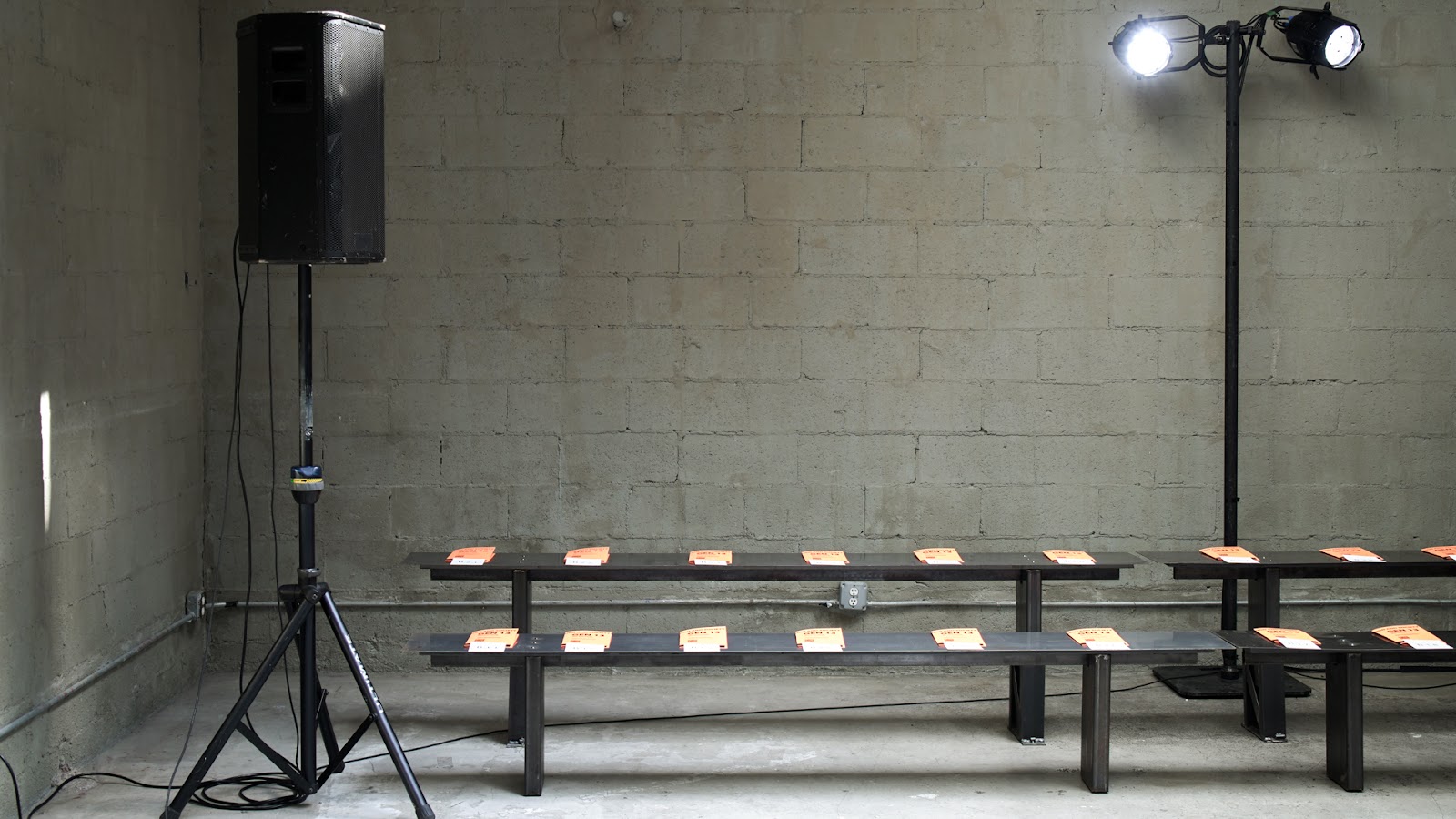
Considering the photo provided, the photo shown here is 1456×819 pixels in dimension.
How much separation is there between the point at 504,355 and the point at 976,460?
1.71 meters

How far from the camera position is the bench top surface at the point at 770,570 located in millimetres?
4055

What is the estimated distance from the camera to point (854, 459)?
15.9 ft

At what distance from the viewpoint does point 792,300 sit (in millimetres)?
4793

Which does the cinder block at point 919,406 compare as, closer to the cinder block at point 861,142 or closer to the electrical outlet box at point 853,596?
the electrical outlet box at point 853,596

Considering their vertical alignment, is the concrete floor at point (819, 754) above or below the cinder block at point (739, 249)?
below

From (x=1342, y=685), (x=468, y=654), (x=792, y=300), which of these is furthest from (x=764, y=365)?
(x=1342, y=685)

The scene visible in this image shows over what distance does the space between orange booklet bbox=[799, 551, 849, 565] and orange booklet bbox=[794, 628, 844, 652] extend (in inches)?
16.1

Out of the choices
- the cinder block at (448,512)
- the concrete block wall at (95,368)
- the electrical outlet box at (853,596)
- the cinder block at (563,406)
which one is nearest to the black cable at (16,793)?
the concrete block wall at (95,368)

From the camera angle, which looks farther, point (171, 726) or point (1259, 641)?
point (171, 726)

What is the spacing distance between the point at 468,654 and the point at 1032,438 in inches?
89.6

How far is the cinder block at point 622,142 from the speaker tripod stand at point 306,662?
1.49 m

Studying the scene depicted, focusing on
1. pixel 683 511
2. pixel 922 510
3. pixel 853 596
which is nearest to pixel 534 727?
pixel 683 511

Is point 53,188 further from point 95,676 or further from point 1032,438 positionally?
point 1032,438

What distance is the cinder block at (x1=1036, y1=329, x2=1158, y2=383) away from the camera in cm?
482
